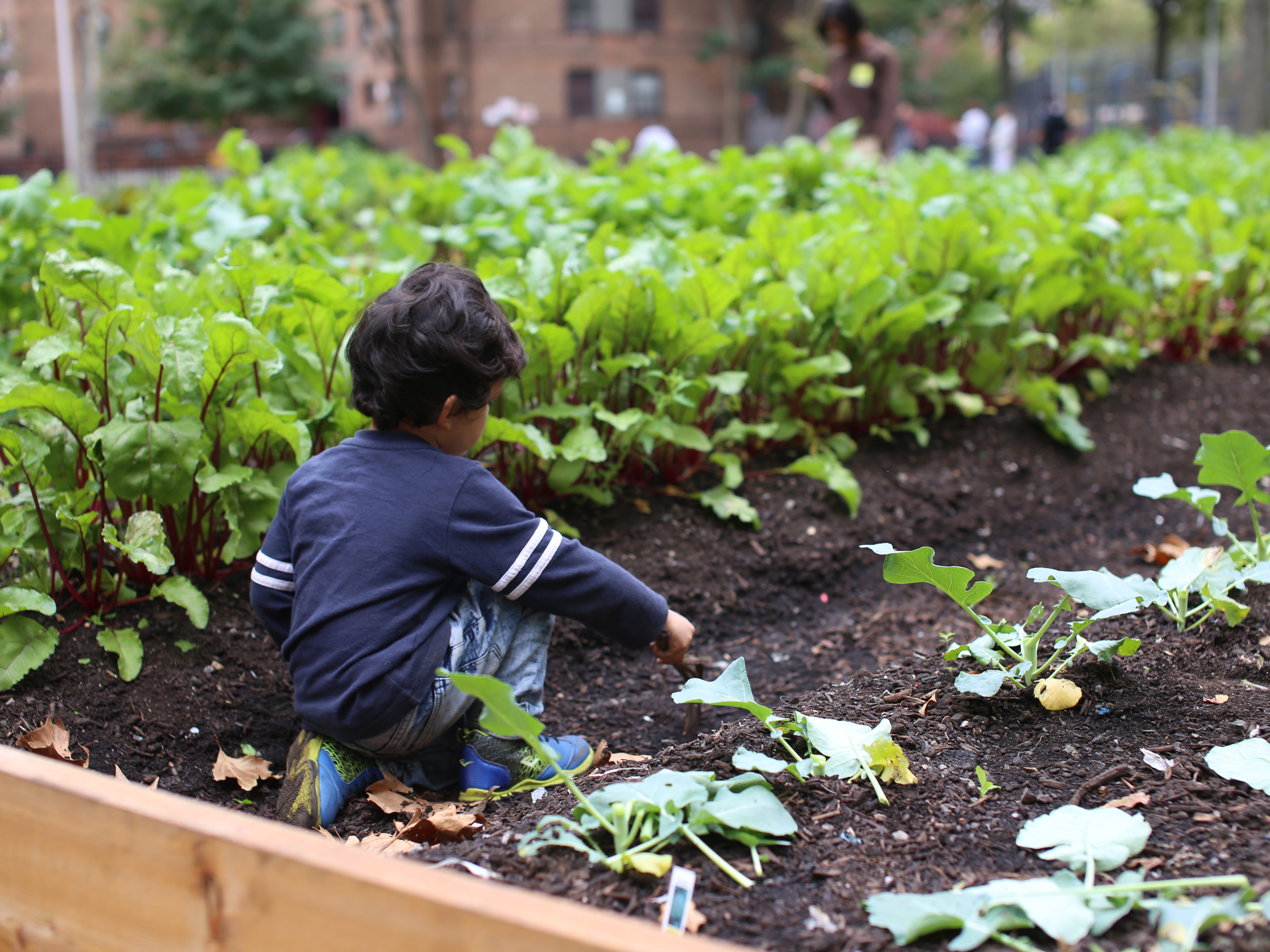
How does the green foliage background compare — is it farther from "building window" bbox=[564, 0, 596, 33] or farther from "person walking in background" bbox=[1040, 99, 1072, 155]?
"building window" bbox=[564, 0, 596, 33]

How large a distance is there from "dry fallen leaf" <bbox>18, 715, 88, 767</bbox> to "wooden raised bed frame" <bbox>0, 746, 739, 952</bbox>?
78cm

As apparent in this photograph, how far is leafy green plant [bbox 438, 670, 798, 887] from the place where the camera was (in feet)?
4.94

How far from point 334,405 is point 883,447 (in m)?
2.08

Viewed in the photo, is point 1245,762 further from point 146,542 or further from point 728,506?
point 146,542

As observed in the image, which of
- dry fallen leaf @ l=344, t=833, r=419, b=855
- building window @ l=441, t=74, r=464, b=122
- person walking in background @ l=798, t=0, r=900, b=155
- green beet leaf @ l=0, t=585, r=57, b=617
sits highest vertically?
building window @ l=441, t=74, r=464, b=122

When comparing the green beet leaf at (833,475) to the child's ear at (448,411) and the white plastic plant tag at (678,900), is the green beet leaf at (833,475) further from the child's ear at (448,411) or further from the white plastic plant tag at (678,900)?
the white plastic plant tag at (678,900)

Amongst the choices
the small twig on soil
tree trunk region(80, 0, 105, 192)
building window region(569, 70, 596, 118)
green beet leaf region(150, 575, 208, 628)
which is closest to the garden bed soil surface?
the small twig on soil

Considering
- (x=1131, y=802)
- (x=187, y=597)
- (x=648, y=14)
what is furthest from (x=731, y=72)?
(x=1131, y=802)

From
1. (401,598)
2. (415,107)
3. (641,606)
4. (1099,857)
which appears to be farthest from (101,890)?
(415,107)

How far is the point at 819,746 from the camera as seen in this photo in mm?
1797

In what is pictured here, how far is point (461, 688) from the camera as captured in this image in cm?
142

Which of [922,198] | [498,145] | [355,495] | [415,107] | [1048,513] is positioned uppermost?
[415,107]

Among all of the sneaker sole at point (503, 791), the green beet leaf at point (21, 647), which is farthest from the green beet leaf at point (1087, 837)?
the green beet leaf at point (21, 647)

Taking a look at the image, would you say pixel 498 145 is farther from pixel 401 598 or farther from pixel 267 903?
pixel 267 903
